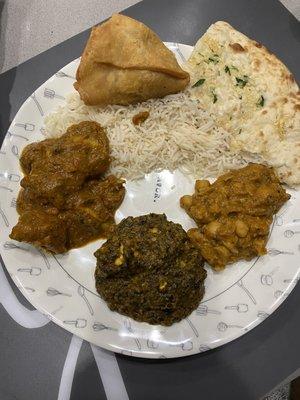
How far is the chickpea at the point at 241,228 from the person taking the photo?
253cm

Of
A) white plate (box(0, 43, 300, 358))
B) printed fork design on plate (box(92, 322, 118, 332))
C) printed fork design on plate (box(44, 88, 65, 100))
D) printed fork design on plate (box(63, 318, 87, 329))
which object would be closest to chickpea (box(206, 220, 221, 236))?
white plate (box(0, 43, 300, 358))

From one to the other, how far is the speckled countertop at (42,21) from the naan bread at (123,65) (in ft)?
3.23

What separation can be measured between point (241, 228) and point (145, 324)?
794mm

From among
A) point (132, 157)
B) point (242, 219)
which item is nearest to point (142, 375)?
point (242, 219)

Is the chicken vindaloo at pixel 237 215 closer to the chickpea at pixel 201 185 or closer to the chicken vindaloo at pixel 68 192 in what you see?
the chickpea at pixel 201 185

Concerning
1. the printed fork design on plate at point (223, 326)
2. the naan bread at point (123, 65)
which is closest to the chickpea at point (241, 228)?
the printed fork design on plate at point (223, 326)

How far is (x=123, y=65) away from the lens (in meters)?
2.80

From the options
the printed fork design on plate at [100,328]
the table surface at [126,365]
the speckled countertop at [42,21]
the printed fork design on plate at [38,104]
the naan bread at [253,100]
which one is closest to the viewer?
the printed fork design on plate at [100,328]

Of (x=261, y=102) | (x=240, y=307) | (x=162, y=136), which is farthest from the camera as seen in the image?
(x=162, y=136)

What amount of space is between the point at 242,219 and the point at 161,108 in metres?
0.95

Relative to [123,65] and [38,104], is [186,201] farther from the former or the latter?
[38,104]

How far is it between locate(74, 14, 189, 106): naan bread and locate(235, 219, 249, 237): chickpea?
104 centimetres

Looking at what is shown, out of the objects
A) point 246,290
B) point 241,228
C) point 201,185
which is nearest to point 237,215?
point 241,228

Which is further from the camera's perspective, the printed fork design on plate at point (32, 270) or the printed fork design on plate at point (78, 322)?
the printed fork design on plate at point (32, 270)
